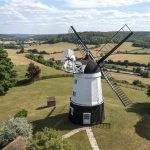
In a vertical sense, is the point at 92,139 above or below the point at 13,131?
below

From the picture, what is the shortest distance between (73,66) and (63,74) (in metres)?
45.6

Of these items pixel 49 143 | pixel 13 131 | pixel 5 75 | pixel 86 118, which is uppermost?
pixel 5 75

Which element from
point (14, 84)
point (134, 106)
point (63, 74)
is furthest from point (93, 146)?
point (63, 74)

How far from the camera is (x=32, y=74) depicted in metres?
78.6

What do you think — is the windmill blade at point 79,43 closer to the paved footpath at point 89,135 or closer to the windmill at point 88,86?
the windmill at point 88,86

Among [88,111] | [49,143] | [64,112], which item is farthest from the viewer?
[64,112]

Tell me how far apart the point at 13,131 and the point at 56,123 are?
8902 millimetres

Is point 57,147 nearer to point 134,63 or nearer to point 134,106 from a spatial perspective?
point 134,106

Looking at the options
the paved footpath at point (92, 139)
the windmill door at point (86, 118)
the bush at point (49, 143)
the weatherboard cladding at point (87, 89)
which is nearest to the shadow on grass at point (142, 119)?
the paved footpath at point (92, 139)

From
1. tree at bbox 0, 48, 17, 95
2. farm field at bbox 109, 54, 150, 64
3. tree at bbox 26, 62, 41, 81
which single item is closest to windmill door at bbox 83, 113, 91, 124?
tree at bbox 0, 48, 17, 95

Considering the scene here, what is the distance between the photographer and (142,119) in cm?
4709

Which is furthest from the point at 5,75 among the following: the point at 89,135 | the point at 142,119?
the point at 142,119

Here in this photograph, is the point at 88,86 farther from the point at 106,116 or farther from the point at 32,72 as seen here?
the point at 32,72

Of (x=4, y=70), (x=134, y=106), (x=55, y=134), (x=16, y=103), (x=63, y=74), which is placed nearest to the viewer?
(x=55, y=134)
